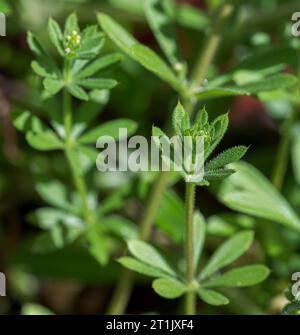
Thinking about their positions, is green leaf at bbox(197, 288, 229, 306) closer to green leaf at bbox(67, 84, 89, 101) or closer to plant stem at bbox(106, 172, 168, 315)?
plant stem at bbox(106, 172, 168, 315)

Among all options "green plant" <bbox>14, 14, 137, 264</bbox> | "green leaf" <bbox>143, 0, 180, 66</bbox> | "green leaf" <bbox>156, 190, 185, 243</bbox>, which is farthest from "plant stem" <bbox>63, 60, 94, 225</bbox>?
"green leaf" <bbox>143, 0, 180, 66</bbox>

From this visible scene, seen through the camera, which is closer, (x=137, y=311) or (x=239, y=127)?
(x=137, y=311)

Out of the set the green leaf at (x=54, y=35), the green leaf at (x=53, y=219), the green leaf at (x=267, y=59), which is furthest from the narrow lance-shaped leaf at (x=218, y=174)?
the green leaf at (x=53, y=219)

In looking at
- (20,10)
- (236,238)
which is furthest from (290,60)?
(20,10)

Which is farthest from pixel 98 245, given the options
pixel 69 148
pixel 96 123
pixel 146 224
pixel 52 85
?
pixel 96 123
